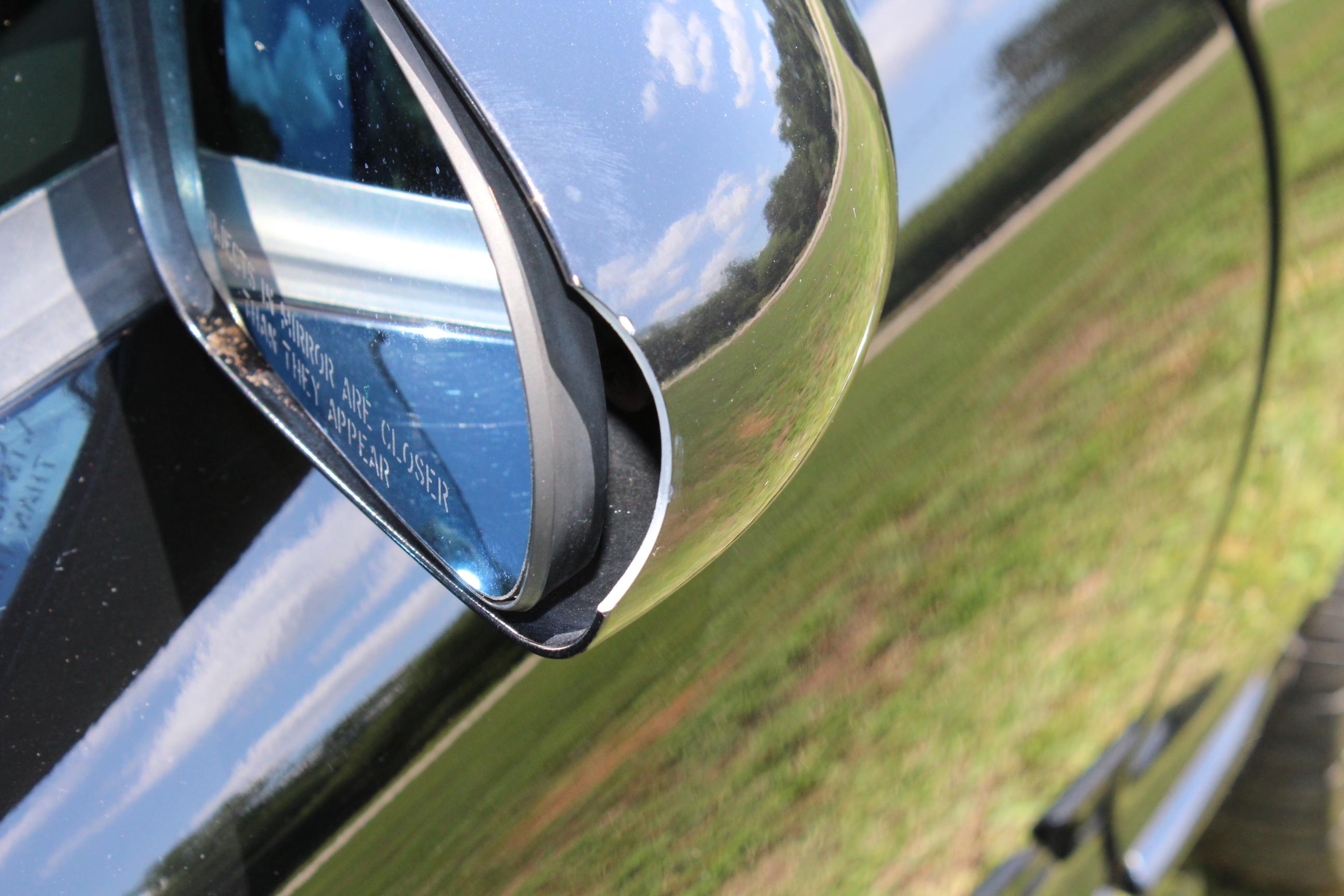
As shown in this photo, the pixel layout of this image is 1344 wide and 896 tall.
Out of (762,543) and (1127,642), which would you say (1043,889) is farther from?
(762,543)

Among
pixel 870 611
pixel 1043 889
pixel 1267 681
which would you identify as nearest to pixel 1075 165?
pixel 870 611

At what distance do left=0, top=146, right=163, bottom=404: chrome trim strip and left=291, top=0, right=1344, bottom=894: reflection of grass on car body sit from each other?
52 cm

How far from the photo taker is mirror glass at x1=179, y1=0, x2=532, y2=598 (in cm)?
76

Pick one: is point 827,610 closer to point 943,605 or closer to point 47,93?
point 943,605

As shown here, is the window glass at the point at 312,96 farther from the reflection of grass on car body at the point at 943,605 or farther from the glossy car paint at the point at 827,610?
the reflection of grass on car body at the point at 943,605

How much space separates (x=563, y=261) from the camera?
2.11 feet

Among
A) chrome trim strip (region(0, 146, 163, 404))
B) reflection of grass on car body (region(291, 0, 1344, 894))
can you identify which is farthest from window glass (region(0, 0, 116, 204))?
reflection of grass on car body (region(291, 0, 1344, 894))

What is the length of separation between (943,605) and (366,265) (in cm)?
95

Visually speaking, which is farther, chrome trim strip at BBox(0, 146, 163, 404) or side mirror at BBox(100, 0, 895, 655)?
chrome trim strip at BBox(0, 146, 163, 404)

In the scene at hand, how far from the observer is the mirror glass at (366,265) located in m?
0.76

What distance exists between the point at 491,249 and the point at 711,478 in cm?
20

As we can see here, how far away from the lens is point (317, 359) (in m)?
0.98

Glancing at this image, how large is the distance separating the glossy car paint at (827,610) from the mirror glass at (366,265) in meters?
0.17

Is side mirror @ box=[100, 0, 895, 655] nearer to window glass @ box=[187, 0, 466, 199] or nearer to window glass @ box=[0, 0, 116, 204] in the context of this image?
window glass @ box=[187, 0, 466, 199]
